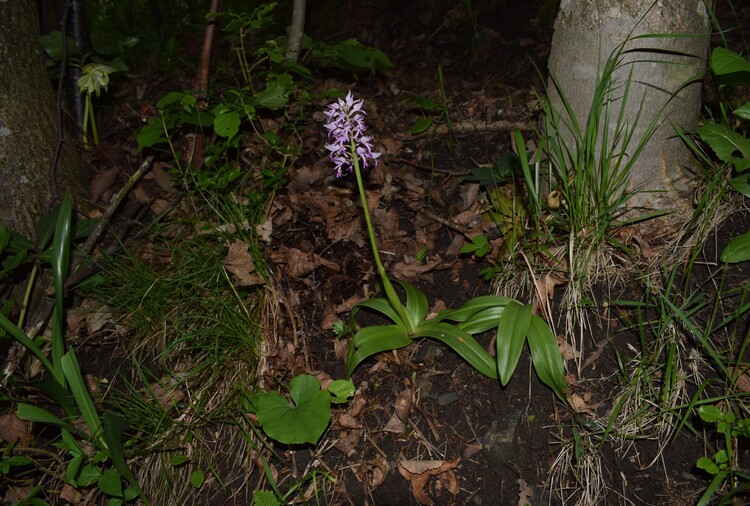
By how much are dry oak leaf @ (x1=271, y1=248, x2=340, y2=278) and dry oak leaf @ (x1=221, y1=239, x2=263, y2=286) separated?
15cm

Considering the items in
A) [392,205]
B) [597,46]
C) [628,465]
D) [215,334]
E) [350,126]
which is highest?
[597,46]

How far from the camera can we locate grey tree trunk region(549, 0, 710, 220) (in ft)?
6.96

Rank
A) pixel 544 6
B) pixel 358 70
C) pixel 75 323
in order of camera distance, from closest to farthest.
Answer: pixel 75 323 < pixel 358 70 < pixel 544 6

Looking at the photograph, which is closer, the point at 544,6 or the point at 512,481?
the point at 512,481

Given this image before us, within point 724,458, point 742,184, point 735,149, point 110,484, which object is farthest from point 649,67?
point 110,484

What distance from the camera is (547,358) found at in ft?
6.68

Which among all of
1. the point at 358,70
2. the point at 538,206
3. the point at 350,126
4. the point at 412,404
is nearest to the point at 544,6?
the point at 358,70

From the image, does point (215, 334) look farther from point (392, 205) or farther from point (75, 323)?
point (392, 205)

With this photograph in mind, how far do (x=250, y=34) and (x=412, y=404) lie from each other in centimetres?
293

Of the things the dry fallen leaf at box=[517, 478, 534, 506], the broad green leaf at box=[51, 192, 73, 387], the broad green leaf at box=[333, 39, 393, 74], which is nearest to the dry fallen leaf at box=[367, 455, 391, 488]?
the dry fallen leaf at box=[517, 478, 534, 506]

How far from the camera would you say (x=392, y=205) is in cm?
283

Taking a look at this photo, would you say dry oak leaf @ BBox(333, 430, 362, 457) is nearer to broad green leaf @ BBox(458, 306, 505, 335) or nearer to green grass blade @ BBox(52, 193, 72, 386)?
broad green leaf @ BBox(458, 306, 505, 335)

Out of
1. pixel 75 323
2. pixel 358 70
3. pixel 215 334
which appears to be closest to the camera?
pixel 215 334

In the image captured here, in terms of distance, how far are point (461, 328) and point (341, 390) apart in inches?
19.7
